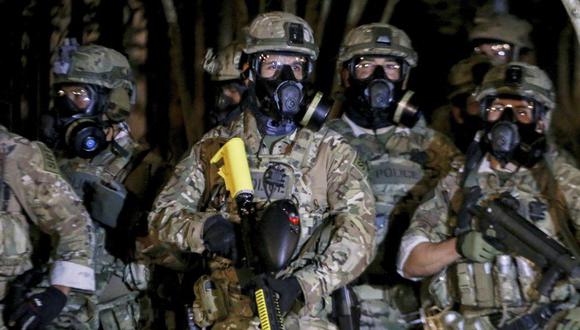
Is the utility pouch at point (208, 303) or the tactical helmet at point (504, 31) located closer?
the utility pouch at point (208, 303)

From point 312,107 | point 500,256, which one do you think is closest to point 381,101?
point 312,107

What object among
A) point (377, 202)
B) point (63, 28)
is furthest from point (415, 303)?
point (63, 28)

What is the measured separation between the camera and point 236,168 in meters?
4.59

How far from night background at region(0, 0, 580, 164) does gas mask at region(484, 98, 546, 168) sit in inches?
121

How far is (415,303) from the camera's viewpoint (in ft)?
19.2

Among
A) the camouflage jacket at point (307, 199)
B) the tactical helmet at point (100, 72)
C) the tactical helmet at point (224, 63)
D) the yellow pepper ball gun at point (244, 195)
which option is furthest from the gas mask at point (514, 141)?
the tactical helmet at point (100, 72)

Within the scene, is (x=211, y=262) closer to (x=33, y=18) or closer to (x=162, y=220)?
(x=162, y=220)

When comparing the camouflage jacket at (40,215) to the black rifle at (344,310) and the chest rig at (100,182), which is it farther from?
the black rifle at (344,310)

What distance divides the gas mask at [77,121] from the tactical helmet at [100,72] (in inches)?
2.5

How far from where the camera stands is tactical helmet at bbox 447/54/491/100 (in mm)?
6559

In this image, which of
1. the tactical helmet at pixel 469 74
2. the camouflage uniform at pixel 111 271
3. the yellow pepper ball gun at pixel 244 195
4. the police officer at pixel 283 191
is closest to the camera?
the yellow pepper ball gun at pixel 244 195

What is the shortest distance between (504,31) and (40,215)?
3.35 metres

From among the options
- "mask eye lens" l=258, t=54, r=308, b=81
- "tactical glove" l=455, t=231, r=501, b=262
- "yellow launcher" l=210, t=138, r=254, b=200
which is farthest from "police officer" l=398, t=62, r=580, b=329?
"yellow launcher" l=210, t=138, r=254, b=200

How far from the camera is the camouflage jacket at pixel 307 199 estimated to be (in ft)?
15.2
